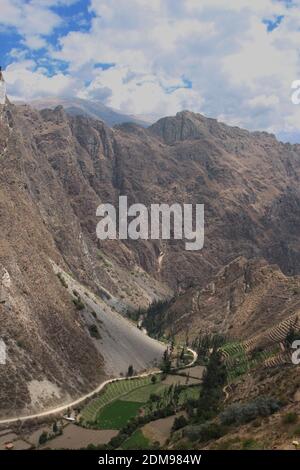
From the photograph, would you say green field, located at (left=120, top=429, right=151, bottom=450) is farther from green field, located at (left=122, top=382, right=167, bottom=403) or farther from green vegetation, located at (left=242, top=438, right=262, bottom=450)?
green vegetation, located at (left=242, top=438, right=262, bottom=450)

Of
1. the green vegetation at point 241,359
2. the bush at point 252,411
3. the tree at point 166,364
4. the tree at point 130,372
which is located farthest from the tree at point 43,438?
the tree at point 166,364

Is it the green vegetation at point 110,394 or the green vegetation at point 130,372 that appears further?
the green vegetation at point 130,372

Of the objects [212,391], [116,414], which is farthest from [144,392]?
[212,391]

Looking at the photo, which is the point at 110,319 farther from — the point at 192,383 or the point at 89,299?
the point at 192,383

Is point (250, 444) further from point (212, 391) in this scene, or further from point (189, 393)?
point (189, 393)

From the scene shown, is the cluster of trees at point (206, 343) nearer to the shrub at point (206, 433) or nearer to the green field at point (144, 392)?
the green field at point (144, 392)

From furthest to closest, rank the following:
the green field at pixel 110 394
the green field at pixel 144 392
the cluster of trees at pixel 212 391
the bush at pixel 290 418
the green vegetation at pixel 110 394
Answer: the green field at pixel 144 392, the green field at pixel 110 394, the green vegetation at pixel 110 394, the cluster of trees at pixel 212 391, the bush at pixel 290 418

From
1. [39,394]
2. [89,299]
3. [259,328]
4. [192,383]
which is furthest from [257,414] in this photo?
[89,299]

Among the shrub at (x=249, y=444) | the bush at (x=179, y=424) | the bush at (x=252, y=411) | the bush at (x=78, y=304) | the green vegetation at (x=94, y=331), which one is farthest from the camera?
the bush at (x=78, y=304)
